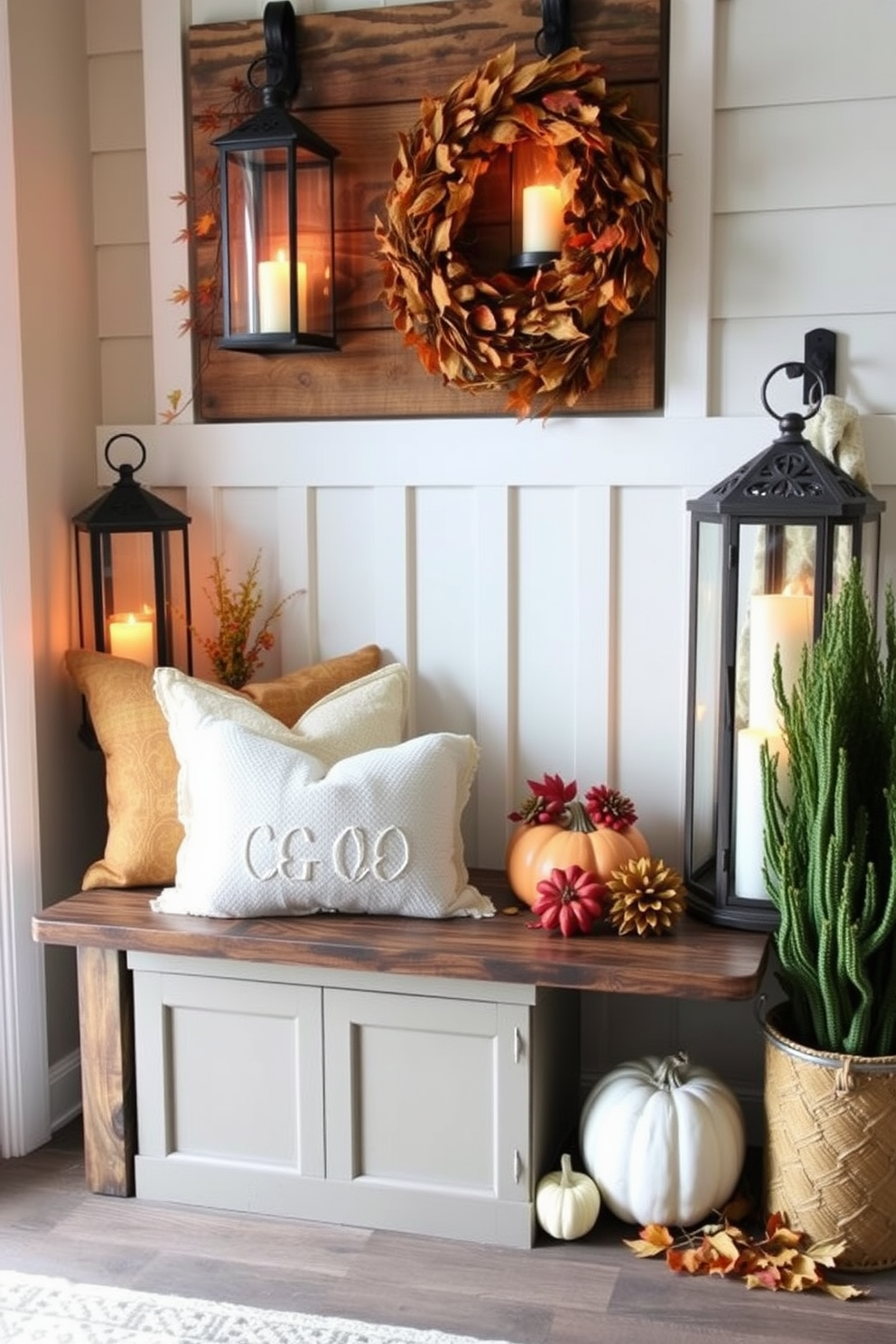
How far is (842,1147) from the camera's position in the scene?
7.82 feet

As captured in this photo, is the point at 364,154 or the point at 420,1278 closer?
the point at 420,1278

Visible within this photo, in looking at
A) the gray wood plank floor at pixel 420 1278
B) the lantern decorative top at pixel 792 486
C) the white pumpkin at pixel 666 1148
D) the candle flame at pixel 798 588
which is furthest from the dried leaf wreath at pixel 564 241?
the gray wood plank floor at pixel 420 1278

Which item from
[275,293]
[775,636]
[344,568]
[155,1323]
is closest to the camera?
[155,1323]

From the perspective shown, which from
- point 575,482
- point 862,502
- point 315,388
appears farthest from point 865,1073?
point 315,388

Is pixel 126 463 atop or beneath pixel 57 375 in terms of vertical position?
beneath

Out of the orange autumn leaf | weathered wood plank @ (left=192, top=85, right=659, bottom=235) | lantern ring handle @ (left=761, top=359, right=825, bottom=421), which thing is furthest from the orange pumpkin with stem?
the orange autumn leaf

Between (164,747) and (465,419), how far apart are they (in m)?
0.82

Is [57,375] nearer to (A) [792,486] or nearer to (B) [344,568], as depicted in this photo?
(B) [344,568]

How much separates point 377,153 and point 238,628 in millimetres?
930

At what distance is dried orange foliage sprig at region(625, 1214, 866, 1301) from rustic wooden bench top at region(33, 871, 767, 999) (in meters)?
0.40

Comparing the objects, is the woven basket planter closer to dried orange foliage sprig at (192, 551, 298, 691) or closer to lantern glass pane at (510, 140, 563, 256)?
dried orange foliage sprig at (192, 551, 298, 691)

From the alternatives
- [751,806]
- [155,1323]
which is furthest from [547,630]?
[155,1323]

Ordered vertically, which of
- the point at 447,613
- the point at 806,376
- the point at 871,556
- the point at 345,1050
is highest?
the point at 806,376

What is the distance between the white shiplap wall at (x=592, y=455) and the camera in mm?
2668
